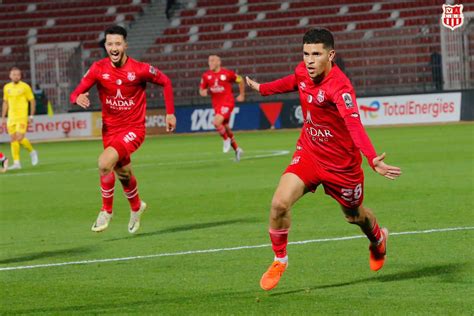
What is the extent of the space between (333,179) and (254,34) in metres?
35.4

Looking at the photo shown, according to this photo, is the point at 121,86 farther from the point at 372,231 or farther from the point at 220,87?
the point at 220,87

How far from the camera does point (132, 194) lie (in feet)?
44.1

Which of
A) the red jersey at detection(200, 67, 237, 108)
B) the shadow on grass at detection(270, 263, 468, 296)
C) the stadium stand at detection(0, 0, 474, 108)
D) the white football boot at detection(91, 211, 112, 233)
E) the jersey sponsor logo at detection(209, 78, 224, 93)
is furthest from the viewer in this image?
the stadium stand at detection(0, 0, 474, 108)

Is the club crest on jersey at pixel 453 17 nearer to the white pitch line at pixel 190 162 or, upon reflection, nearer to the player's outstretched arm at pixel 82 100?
the white pitch line at pixel 190 162

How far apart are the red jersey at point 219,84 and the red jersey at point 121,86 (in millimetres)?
13908

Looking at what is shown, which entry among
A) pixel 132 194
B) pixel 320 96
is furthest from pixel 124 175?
pixel 320 96

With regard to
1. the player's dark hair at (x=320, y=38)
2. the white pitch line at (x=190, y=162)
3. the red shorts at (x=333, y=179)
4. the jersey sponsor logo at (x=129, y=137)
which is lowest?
the white pitch line at (x=190, y=162)

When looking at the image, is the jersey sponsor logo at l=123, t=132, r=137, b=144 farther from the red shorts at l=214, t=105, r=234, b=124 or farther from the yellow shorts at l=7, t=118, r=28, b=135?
the red shorts at l=214, t=105, r=234, b=124

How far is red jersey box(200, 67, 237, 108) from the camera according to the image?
27438 mm

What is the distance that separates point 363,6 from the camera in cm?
4344

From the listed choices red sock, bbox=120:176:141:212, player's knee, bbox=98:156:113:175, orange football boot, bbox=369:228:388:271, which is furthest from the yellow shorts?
orange football boot, bbox=369:228:388:271

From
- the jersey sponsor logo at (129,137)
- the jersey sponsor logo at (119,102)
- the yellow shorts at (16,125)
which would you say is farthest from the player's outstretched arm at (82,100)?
the yellow shorts at (16,125)

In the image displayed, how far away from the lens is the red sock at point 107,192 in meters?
12.9

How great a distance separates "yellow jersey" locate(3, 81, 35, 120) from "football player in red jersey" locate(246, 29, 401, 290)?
18.0m
